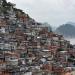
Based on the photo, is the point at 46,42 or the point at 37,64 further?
the point at 46,42

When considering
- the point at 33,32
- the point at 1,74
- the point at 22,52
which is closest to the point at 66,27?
the point at 33,32

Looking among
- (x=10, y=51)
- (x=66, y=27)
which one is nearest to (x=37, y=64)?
(x=10, y=51)

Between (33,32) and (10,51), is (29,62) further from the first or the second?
(33,32)

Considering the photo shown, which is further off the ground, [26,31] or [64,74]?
[26,31]

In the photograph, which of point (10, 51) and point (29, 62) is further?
point (10, 51)

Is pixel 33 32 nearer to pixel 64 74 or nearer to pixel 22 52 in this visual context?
pixel 22 52

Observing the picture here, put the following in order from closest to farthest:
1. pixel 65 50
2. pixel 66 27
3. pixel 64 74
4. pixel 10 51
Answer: pixel 64 74
pixel 10 51
pixel 65 50
pixel 66 27

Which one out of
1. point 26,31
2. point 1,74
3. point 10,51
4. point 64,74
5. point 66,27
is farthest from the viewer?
point 66,27
